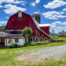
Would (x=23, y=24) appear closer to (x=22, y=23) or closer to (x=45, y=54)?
(x=22, y=23)

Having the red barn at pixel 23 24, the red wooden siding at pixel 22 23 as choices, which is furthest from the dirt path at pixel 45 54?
the red wooden siding at pixel 22 23

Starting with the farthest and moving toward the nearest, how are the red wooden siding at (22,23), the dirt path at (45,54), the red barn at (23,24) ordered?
the red wooden siding at (22,23) < the red barn at (23,24) < the dirt path at (45,54)

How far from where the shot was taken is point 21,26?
4009 cm

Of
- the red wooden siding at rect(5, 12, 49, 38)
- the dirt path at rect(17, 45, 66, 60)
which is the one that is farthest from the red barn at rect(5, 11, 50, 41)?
the dirt path at rect(17, 45, 66, 60)

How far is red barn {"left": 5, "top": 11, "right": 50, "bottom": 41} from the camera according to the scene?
3847 centimetres

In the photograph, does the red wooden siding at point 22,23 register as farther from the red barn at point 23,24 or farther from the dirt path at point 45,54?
the dirt path at point 45,54

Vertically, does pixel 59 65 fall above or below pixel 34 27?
below

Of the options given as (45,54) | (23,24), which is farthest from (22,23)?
(45,54)

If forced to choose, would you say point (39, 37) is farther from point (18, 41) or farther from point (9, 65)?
point (9, 65)

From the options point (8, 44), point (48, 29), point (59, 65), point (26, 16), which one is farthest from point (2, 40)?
point (59, 65)

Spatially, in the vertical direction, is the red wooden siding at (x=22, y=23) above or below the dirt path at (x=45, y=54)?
above

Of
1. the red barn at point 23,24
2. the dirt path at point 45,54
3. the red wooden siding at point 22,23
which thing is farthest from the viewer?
the red wooden siding at point 22,23

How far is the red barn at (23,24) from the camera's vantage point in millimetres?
38469

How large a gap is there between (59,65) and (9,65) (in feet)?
15.6
